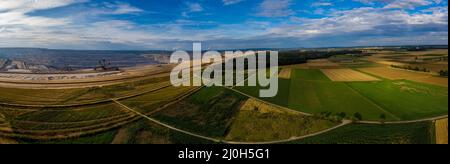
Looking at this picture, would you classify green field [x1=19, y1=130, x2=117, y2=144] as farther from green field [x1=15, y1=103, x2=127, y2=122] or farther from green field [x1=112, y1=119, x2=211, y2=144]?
green field [x1=15, y1=103, x2=127, y2=122]

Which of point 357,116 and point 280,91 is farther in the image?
point 280,91

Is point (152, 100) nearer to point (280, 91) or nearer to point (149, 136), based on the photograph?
point (149, 136)

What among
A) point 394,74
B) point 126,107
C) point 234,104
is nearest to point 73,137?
point 126,107

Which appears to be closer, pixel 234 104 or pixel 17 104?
pixel 17 104

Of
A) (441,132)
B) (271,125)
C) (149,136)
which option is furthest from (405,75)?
(149,136)

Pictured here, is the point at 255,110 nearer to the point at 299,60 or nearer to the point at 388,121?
the point at 388,121

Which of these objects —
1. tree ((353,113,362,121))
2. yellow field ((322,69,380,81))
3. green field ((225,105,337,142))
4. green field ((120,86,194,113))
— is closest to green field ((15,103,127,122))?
green field ((120,86,194,113))
